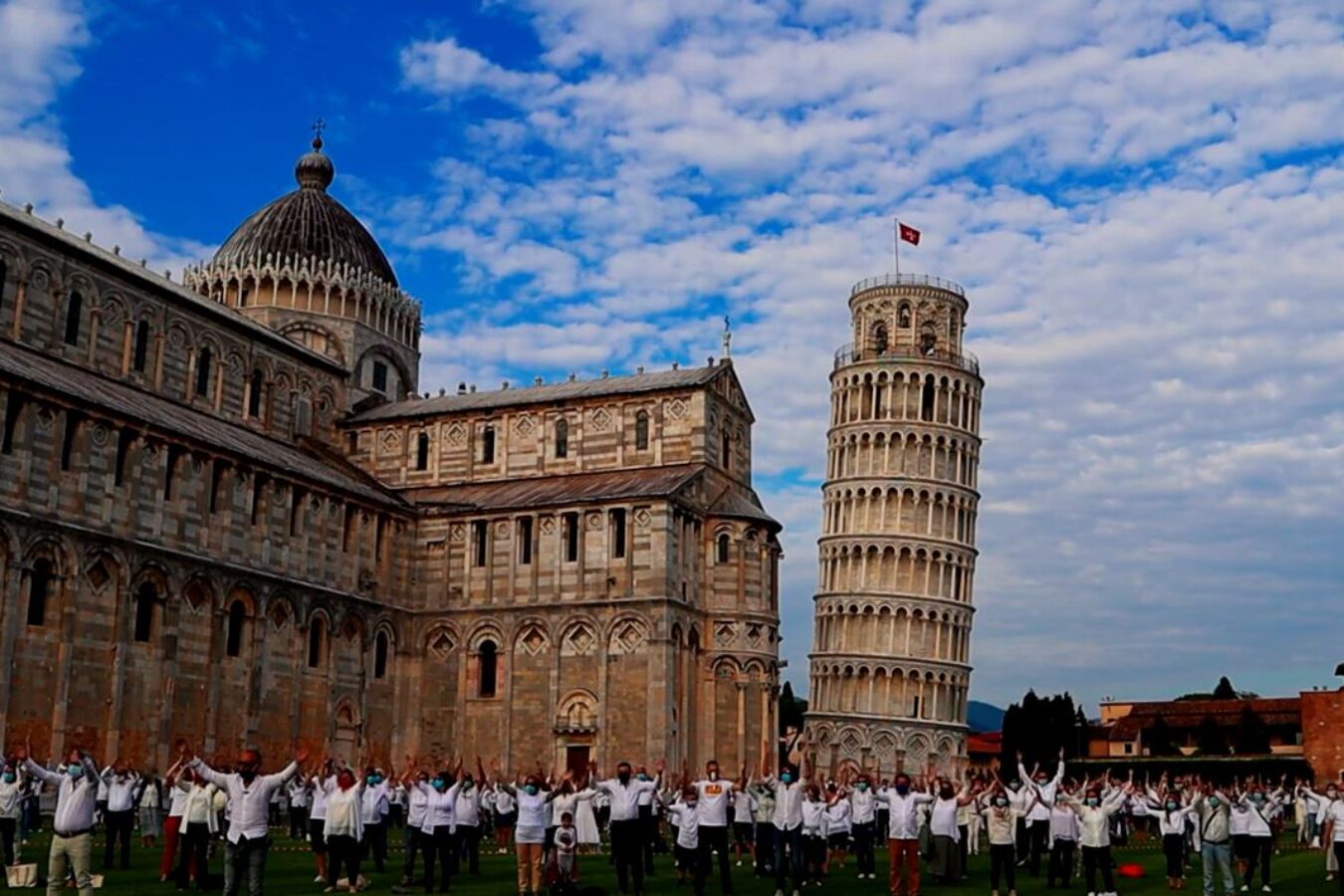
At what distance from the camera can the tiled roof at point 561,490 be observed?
51219 millimetres

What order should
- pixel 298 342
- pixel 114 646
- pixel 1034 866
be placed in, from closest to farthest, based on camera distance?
pixel 1034 866 < pixel 114 646 < pixel 298 342

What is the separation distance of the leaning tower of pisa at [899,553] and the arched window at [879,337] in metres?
Answer: 0.08

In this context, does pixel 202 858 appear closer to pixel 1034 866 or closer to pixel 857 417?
pixel 1034 866

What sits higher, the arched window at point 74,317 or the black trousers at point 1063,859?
the arched window at point 74,317

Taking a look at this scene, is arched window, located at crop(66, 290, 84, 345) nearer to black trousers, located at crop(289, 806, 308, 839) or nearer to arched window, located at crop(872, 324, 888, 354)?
black trousers, located at crop(289, 806, 308, 839)

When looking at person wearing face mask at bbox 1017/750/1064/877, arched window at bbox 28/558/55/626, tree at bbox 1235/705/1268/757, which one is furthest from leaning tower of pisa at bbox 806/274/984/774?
person wearing face mask at bbox 1017/750/1064/877

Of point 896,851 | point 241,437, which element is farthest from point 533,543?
point 896,851

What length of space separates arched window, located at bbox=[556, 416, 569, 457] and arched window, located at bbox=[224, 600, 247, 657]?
14.5 m

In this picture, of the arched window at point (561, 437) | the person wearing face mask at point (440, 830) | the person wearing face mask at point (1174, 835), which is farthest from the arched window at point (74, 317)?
the person wearing face mask at point (1174, 835)

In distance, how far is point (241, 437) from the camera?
51125 millimetres

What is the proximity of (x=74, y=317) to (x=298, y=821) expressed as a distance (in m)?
20.9

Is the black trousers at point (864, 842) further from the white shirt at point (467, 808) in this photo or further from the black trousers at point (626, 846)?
the white shirt at point (467, 808)

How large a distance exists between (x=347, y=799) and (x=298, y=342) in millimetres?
42058

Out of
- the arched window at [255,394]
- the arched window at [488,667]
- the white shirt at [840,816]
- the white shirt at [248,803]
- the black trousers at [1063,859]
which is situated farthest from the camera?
the arched window at [255,394]
